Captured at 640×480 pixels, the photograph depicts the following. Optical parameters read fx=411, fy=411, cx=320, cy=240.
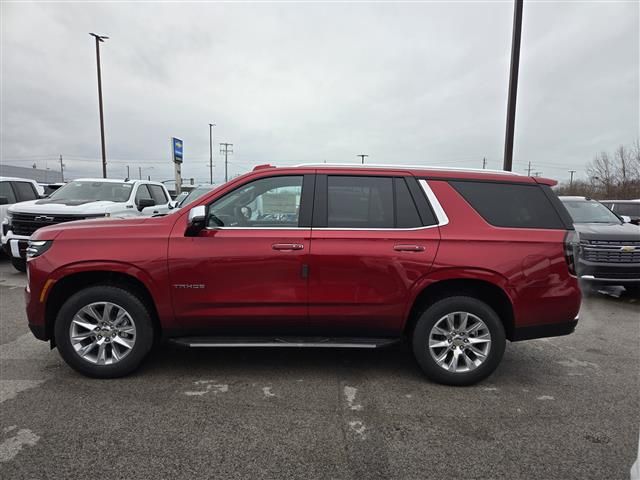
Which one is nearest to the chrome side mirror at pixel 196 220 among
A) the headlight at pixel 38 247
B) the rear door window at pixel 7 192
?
the headlight at pixel 38 247

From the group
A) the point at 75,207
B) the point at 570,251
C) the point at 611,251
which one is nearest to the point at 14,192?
the point at 75,207

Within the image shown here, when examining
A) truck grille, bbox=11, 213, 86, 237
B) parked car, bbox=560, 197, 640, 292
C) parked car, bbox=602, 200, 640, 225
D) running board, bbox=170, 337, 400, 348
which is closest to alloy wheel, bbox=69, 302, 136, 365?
running board, bbox=170, 337, 400, 348

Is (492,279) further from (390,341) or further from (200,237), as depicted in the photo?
(200,237)

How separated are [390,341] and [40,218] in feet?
23.2

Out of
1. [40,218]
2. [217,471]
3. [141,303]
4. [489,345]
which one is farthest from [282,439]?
[40,218]

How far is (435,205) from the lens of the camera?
11.8 feet

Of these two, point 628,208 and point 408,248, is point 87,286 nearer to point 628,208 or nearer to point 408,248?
point 408,248

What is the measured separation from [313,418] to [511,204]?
2.49 meters

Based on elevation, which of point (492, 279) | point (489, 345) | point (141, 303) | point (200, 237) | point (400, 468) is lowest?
point (400, 468)

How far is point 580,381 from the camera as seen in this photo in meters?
3.79

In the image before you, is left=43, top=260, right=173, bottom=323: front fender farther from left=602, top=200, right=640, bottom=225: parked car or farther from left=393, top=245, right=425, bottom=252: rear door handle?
left=602, top=200, right=640, bottom=225: parked car

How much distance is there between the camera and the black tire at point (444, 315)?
11.6ft

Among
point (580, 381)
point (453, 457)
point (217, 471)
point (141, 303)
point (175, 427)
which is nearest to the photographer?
point (217, 471)

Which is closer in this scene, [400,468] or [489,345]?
[400,468]
